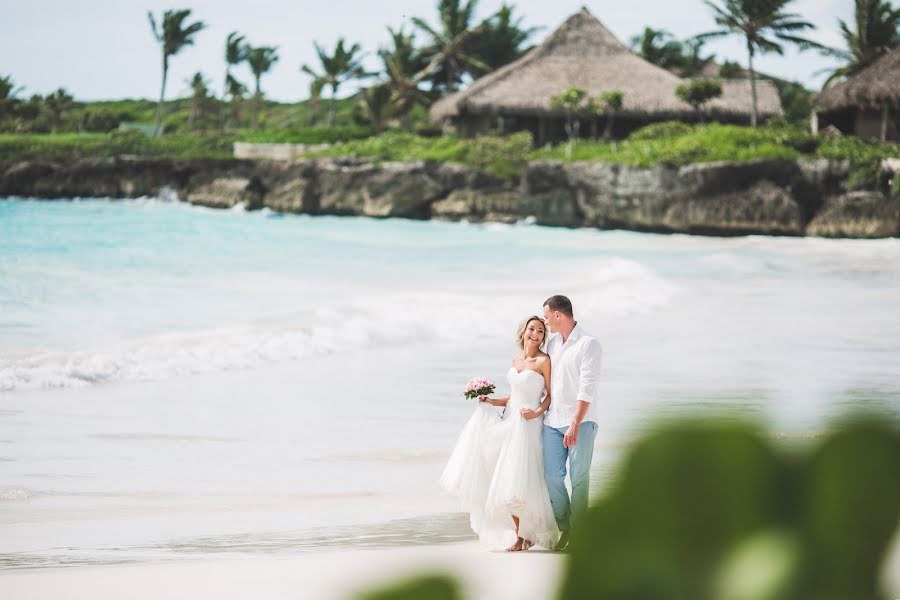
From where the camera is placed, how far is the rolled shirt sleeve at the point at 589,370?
611 cm

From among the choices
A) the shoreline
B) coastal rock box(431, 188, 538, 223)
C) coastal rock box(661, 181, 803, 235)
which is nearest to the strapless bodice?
the shoreline

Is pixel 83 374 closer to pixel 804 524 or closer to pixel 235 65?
pixel 804 524

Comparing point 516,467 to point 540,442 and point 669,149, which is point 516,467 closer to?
point 540,442

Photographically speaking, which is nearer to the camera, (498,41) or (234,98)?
(498,41)

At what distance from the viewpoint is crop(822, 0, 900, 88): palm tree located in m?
41.8

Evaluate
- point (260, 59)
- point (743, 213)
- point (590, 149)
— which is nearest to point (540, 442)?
point (743, 213)

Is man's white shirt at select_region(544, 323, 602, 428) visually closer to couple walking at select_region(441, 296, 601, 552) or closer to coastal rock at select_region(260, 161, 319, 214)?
couple walking at select_region(441, 296, 601, 552)

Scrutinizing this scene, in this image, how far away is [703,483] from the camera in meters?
0.33

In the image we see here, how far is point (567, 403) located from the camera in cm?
623

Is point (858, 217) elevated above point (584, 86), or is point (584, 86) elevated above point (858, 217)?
point (584, 86)

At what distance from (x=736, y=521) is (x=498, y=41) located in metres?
55.6

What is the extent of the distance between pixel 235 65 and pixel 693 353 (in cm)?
5589

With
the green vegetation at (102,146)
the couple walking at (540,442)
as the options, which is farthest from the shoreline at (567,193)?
the couple walking at (540,442)

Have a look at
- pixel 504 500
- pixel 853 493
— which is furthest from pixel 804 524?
pixel 504 500
